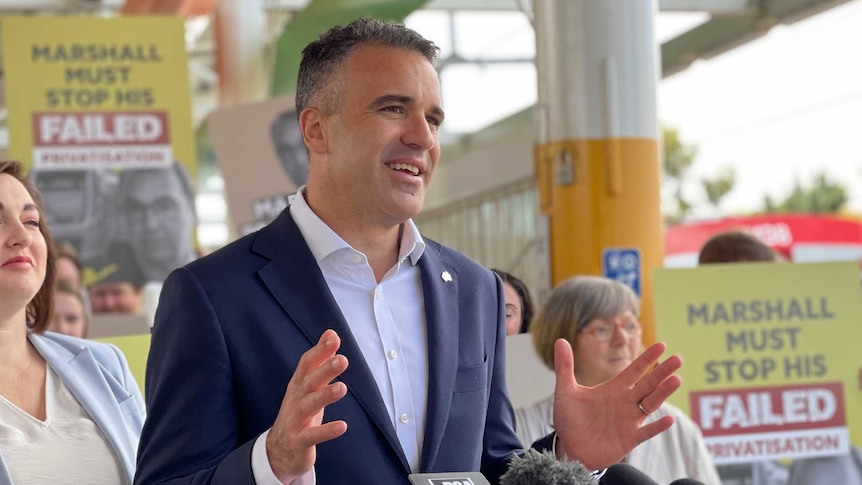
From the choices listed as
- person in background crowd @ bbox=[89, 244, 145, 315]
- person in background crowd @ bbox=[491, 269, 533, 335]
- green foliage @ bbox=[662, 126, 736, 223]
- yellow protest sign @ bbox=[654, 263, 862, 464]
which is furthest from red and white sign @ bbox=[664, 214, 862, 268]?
green foliage @ bbox=[662, 126, 736, 223]

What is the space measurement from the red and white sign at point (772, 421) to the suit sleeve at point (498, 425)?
7.83 feet

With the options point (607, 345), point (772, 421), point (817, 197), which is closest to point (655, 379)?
point (607, 345)

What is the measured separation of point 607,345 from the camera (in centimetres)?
395

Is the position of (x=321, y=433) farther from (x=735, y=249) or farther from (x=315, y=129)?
(x=735, y=249)

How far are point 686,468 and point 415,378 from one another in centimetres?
212

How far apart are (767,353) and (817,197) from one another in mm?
39032

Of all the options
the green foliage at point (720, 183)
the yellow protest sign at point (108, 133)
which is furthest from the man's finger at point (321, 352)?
the green foliage at point (720, 183)

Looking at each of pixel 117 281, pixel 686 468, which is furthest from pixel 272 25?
pixel 686 468

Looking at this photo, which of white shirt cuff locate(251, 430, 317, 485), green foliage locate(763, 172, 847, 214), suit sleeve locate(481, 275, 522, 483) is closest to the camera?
white shirt cuff locate(251, 430, 317, 485)

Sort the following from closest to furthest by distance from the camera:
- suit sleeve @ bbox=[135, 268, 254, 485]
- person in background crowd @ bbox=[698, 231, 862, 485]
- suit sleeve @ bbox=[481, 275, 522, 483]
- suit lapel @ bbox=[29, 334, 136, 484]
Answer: suit sleeve @ bbox=[135, 268, 254, 485] < suit sleeve @ bbox=[481, 275, 522, 483] < suit lapel @ bbox=[29, 334, 136, 484] < person in background crowd @ bbox=[698, 231, 862, 485]

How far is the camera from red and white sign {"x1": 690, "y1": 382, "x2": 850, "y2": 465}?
4570 mm

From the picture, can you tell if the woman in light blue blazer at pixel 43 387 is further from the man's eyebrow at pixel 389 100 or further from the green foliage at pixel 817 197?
the green foliage at pixel 817 197

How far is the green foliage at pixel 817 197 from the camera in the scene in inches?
1638

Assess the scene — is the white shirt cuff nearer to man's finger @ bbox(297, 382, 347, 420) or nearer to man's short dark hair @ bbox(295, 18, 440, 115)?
man's finger @ bbox(297, 382, 347, 420)
